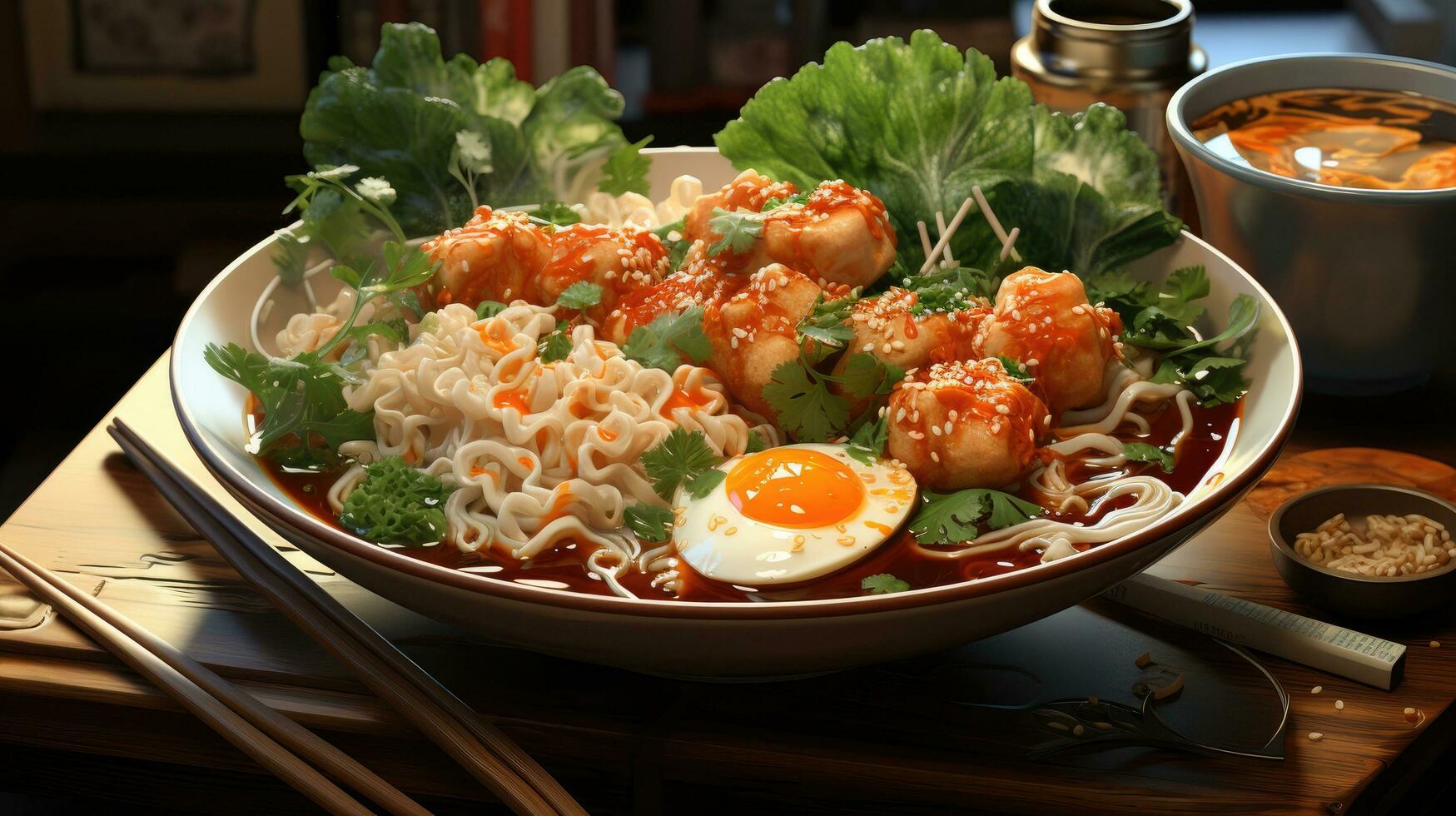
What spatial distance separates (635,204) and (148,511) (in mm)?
1121

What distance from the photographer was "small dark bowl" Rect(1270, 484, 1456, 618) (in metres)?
2.12

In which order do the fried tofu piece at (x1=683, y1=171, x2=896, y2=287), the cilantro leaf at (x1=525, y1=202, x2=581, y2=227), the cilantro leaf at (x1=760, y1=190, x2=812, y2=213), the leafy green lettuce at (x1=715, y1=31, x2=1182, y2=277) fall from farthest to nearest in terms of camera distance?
the cilantro leaf at (x1=525, y1=202, x2=581, y2=227), the leafy green lettuce at (x1=715, y1=31, x2=1182, y2=277), the cilantro leaf at (x1=760, y1=190, x2=812, y2=213), the fried tofu piece at (x1=683, y1=171, x2=896, y2=287)

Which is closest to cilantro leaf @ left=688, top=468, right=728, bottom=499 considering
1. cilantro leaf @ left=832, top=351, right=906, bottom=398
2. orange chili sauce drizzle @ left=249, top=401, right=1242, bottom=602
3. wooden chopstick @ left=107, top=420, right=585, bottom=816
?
orange chili sauce drizzle @ left=249, top=401, right=1242, bottom=602

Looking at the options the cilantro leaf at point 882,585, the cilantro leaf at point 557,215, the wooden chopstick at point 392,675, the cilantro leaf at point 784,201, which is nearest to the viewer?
the wooden chopstick at point 392,675

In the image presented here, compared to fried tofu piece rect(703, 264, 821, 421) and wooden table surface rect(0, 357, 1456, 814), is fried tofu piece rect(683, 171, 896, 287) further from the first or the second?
wooden table surface rect(0, 357, 1456, 814)

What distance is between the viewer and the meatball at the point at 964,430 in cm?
213

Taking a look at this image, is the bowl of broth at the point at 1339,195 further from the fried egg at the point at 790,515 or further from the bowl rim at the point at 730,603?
the fried egg at the point at 790,515

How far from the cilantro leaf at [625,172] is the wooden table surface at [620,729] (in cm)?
114


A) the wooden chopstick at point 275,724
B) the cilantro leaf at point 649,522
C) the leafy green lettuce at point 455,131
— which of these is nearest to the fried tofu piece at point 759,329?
the cilantro leaf at point 649,522

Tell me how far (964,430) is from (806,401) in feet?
0.94

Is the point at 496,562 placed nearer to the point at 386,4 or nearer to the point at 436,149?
the point at 436,149

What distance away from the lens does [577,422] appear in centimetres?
228

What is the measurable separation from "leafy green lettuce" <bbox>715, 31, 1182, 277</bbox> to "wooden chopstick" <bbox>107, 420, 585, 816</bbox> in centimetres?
129

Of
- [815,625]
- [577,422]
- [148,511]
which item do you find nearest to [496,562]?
[577,422]
